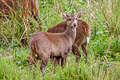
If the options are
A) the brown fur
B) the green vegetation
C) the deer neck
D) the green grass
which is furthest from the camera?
the brown fur

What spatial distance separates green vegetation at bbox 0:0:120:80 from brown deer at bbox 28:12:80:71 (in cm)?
18

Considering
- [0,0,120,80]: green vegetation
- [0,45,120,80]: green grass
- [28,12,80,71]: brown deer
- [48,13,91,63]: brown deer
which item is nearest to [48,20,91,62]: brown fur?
[48,13,91,63]: brown deer

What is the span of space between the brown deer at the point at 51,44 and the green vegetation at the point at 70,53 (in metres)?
0.18

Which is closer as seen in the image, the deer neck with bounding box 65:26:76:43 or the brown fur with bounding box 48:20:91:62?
the deer neck with bounding box 65:26:76:43

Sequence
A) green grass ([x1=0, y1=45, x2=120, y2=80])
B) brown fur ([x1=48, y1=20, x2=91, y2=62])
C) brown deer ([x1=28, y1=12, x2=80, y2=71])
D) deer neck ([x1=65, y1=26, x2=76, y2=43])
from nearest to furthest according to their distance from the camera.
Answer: green grass ([x1=0, y1=45, x2=120, y2=80]) → brown deer ([x1=28, y1=12, x2=80, y2=71]) → deer neck ([x1=65, y1=26, x2=76, y2=43]) → brown fur ([x1=48, y1=20, x2=91, y2=62])

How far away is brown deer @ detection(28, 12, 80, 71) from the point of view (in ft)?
20.8

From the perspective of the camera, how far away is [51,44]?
258 inches

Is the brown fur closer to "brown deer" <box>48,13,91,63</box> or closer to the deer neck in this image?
"brown deer" <box>48,13,91,63</box>

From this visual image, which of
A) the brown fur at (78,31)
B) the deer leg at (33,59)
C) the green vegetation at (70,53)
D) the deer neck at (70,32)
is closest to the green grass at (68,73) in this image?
the green vegetation at (70,53)

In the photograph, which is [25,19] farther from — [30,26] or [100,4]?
[100,4]

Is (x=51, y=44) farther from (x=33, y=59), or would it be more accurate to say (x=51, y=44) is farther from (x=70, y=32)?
(x=70, y=32)

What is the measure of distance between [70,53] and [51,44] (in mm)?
1413

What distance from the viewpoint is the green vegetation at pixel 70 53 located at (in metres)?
5.70

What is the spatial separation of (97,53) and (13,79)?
2.38 meters
